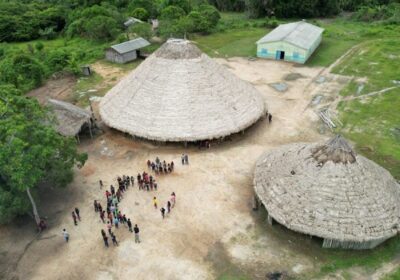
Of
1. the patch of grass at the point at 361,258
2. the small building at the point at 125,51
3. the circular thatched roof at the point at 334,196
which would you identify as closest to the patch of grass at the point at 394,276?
the patch of grass at the point at 361,258

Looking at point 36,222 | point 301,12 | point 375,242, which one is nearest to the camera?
point 375,242

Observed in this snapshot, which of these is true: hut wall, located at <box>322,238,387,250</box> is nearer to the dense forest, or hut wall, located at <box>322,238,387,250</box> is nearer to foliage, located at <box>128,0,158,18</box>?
the dense forest

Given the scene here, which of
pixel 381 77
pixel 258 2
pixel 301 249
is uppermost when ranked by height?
pixel 258 2

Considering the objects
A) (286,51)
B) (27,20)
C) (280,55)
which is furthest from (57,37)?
(286,51)

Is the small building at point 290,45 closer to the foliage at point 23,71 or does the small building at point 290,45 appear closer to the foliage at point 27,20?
the foliage at point 23,71

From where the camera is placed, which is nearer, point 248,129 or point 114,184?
point 114,184

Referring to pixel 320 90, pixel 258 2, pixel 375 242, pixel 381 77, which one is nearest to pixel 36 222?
pixel 375 242

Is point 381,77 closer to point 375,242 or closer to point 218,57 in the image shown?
point 218,57
